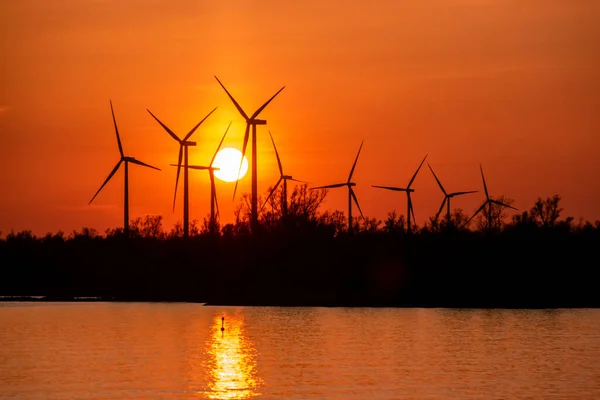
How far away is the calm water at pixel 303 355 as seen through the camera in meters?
57.9

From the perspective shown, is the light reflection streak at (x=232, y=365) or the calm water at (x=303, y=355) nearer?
the light reflection streak at (x=232, y=365)

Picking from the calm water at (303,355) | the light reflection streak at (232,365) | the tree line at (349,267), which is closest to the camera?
the light reflection streak at (232,365)

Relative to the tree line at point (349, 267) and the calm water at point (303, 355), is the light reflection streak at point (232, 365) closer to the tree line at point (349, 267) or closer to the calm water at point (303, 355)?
the calm water at point (303, 355)

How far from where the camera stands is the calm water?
57938mm

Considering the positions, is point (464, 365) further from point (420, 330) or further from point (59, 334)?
point (59, 334)

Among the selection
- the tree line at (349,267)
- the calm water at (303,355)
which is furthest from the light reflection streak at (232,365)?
the tree line at (349,267)

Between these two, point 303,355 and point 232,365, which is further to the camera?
point 303,355

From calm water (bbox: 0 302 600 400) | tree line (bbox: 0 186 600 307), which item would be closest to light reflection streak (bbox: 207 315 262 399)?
calm water (bbox: 0 302 600 400)

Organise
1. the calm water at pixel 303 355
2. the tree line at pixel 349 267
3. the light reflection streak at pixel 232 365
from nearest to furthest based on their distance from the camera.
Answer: the light reflection streak at pixel 232 365 → the calm water at pixel 303 355 → the tree line at pixel 349 267

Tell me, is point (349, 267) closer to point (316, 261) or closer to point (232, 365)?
point (316, 261)

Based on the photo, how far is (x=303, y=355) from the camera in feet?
250

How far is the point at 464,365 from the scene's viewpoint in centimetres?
7038

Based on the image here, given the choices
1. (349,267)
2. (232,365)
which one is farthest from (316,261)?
(232,365)

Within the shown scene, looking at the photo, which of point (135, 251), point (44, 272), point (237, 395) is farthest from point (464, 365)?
point (44, 272)
